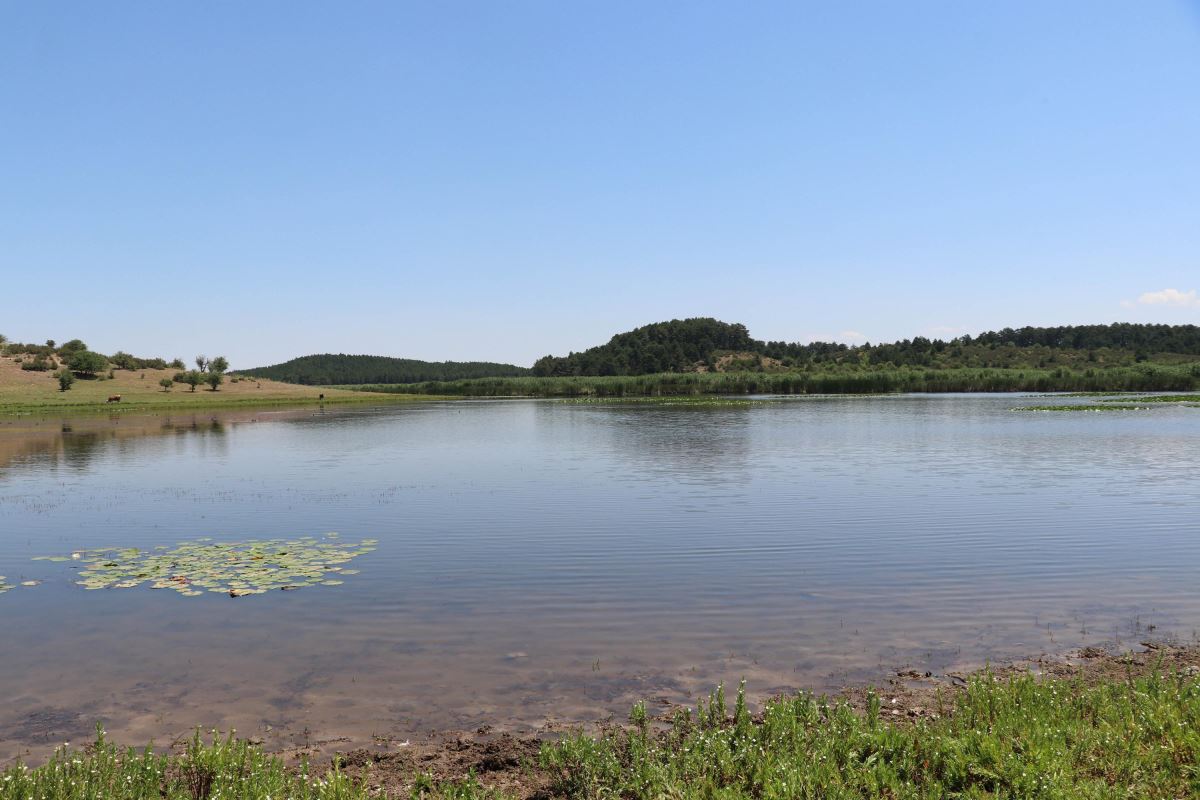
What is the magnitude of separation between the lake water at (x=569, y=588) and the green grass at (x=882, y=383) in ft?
322

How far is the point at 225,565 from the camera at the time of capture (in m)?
17.5

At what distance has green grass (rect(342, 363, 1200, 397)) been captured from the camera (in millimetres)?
126375

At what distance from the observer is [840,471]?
32.3 m

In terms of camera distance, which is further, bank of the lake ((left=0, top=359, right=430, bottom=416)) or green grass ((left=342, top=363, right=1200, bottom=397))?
green grass ((left=342, top=363, right=1200, bottom=397))

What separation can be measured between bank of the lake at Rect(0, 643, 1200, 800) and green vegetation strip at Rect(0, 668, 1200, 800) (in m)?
0.02

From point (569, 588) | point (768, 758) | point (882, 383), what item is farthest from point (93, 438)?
point (882, 383)

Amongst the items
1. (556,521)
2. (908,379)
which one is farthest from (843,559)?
(908,379)

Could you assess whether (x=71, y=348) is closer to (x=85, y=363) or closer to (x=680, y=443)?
(x=85, y=363)

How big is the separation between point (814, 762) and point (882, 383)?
131 metres

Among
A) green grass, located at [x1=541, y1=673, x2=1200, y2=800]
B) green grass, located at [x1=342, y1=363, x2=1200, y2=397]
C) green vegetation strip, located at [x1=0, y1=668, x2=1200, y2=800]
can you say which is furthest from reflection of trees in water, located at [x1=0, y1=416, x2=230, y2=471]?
green grass, located at [x1=342, y1=363, x2=1200, y2=397]

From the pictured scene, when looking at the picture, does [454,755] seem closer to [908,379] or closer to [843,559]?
[843,559]

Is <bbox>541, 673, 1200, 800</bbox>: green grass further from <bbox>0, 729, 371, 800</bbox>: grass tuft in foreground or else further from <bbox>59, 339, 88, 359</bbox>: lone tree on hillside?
<bbox>59, 339, 88, 359</bbox>: lone tree on hillside

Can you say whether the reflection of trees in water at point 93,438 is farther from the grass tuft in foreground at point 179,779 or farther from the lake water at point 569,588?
the grass tuft in foreground at point 179,779

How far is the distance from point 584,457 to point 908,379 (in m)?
106
